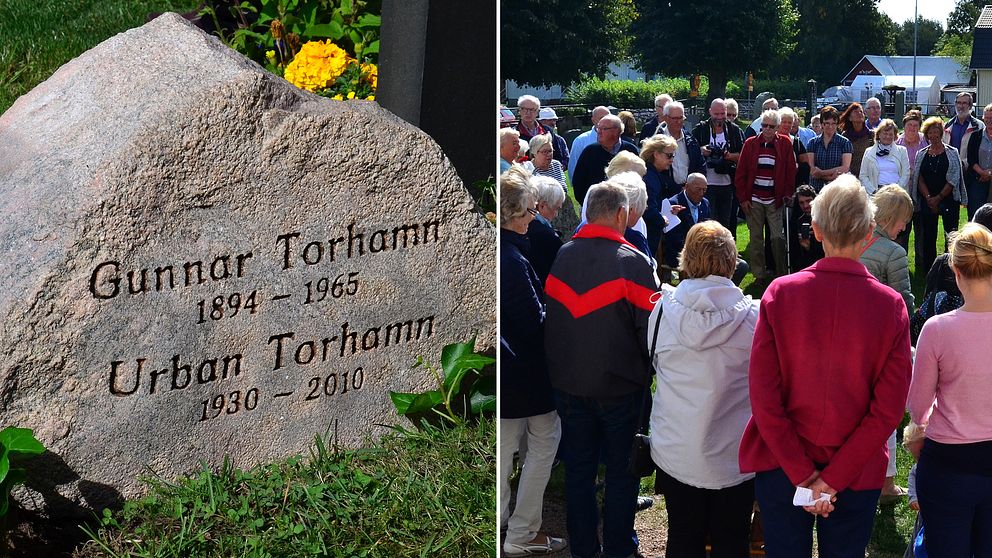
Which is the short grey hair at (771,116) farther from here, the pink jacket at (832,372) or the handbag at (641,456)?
Answer: the pink jacket at (832,372)

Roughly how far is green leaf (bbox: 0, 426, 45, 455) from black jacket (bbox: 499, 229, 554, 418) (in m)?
1.60

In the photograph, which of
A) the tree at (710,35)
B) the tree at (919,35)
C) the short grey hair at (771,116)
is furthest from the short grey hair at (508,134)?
the tree at (919,35)

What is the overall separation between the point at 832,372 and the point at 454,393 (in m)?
2.08

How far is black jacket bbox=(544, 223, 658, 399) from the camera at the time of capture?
3420 millimetres

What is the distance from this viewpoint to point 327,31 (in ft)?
21.3

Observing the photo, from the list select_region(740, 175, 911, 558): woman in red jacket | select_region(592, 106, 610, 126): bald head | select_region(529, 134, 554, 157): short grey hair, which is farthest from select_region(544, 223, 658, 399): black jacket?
select_region(529, 134, 554, 157): short grey hair

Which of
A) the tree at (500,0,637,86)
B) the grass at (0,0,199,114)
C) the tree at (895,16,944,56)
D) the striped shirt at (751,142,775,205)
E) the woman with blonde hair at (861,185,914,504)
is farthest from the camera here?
the grass at (0,0,199,114)

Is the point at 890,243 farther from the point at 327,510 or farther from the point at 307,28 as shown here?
the point at 307,28

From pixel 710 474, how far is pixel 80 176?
2.47 metres

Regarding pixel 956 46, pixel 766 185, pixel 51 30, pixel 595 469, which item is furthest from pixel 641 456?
pixel 51 30

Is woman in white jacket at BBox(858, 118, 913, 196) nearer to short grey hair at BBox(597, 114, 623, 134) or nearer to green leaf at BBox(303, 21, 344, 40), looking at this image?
short grey hair at BBox(597, 114, 623, 134)

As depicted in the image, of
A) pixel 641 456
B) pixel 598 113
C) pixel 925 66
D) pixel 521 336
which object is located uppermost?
pixel 925 66

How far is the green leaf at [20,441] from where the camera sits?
356 centimetres

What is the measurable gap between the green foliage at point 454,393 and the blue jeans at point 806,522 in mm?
1619
